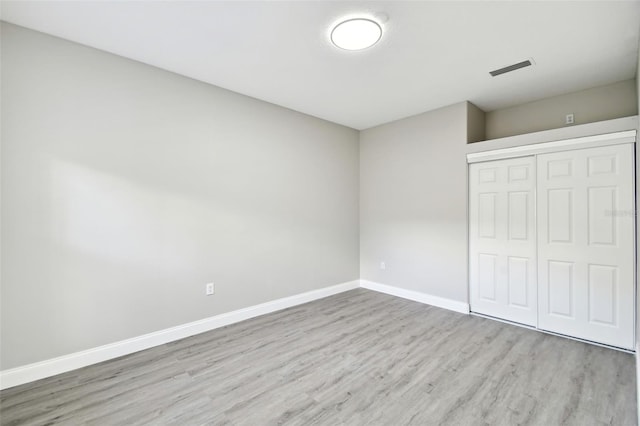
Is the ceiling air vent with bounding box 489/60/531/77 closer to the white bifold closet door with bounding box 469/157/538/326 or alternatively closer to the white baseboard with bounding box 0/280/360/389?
the white bifold closet door with bounding box 469/157/538/326

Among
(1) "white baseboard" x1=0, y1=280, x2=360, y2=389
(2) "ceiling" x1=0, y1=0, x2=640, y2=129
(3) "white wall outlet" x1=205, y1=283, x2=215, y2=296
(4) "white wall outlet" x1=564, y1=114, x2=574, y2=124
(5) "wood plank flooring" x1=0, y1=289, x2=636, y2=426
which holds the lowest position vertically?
(5) "wood plank flooring" x1=0, y1=289, x2=636, y2=426

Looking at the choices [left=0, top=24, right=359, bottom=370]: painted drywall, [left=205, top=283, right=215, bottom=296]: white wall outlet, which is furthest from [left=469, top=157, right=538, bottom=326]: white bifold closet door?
[left=205, top=283, right=215, bottom=296]: white wall outlet

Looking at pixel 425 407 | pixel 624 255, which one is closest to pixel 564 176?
pixel 624 255

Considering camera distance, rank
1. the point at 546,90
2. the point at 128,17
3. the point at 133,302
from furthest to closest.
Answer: the point at 546,90 < the point at 133,302 < the point at 128,17

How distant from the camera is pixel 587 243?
2822mm

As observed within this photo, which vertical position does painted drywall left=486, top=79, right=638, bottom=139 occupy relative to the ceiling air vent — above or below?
below

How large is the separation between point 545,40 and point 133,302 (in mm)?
4278

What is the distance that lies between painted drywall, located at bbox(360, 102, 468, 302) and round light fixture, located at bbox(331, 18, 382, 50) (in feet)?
6.49

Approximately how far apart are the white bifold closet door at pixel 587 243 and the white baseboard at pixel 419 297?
844 millimetres

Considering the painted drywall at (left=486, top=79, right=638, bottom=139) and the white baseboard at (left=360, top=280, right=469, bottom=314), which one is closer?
the painted drywall at (left=486, top=79, right=638, bottom=139)

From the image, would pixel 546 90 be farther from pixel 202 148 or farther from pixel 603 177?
pixel 202 148

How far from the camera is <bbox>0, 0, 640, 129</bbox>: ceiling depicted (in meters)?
1.97

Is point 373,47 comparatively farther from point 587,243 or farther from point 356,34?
point 587,243

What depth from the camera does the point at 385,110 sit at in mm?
3928
